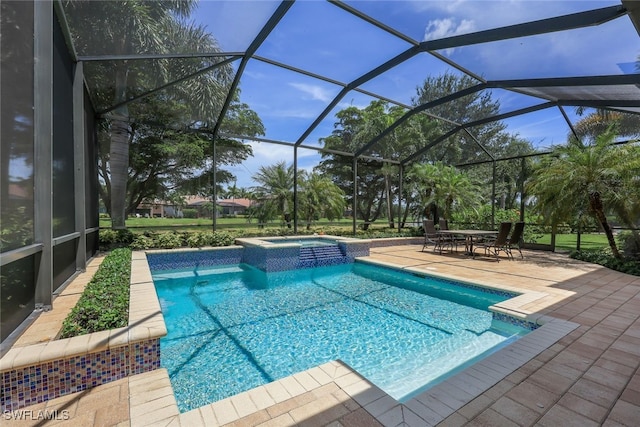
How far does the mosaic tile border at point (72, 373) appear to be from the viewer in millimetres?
2257

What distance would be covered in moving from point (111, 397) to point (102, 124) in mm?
8354

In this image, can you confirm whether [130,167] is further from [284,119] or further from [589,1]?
[589,1]

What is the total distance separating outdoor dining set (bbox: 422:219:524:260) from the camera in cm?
848

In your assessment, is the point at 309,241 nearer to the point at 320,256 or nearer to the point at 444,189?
the point at 320,256

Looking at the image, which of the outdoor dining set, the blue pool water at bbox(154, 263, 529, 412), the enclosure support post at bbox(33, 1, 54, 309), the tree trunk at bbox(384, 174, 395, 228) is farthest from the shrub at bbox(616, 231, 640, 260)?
the enclosure support post at bbox(33, 1, 54, 309)

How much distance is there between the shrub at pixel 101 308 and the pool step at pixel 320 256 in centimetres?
522

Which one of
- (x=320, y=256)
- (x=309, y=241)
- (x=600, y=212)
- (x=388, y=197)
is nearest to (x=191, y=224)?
(x=309, y=241)

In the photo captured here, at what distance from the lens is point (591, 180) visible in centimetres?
782

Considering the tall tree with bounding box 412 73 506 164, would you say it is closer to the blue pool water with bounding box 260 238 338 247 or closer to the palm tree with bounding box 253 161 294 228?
the blue pool water with bounding box 260 238 338 247

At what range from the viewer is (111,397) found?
233 centimetres

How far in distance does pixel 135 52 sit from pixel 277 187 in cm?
824

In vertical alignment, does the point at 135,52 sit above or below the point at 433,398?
above

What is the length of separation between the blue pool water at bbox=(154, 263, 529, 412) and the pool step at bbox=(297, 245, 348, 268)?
176 cm

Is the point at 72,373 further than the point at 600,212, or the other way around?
the point at 600,212
